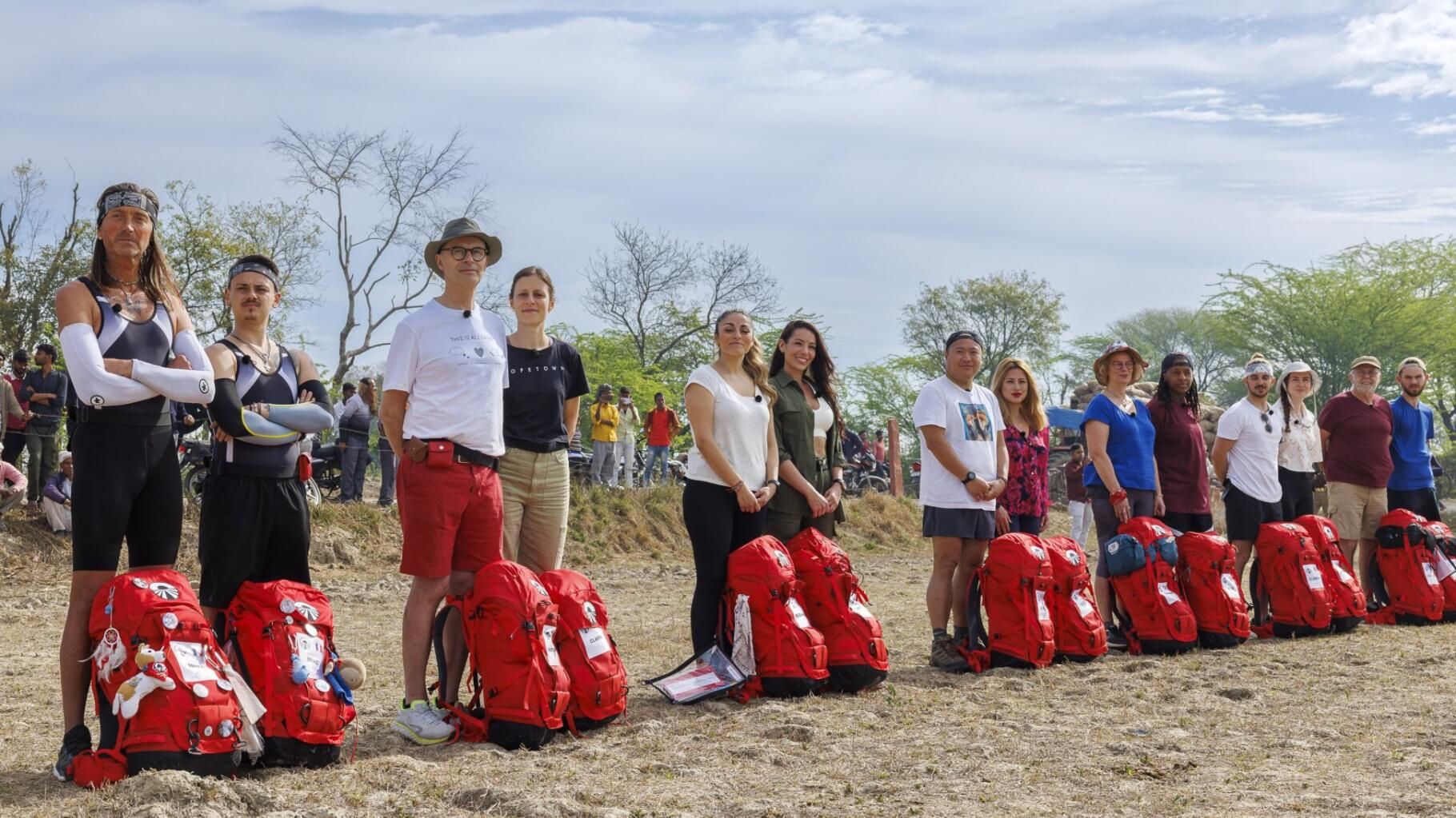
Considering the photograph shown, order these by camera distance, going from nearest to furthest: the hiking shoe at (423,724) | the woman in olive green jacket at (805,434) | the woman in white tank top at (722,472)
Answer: the hiking shoe at (423,724), the woman in white tank top at (722,472), the woman in olive green jacket at (805,434)

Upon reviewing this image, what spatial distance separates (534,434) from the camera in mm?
5270

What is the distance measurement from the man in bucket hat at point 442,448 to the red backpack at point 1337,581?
5708 mm

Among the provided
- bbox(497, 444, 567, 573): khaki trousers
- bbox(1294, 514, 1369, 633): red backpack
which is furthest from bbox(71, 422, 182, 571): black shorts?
bbox(1294, 514, 1369, 633): red backpack

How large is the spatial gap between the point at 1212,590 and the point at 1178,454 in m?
0.87

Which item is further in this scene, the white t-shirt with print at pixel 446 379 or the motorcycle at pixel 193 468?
the motorcycle at pixel 193 468

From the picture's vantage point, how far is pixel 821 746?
15.7ft

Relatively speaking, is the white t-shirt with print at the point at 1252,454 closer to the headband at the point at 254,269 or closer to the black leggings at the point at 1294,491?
the black leggings at the point at 1294,491

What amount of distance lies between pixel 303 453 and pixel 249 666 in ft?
2.68

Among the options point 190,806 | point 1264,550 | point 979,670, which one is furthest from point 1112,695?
point 190,806

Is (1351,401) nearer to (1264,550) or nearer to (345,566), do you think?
(1264,550)

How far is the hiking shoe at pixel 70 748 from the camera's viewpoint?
13.7 ft

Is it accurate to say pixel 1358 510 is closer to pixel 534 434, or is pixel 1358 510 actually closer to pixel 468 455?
pixel 534 434

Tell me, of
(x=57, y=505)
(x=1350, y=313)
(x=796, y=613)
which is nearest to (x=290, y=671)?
(x=796, y=613)

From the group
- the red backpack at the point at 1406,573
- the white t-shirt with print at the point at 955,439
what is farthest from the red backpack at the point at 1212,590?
the red backpack at the point at 1406,573
